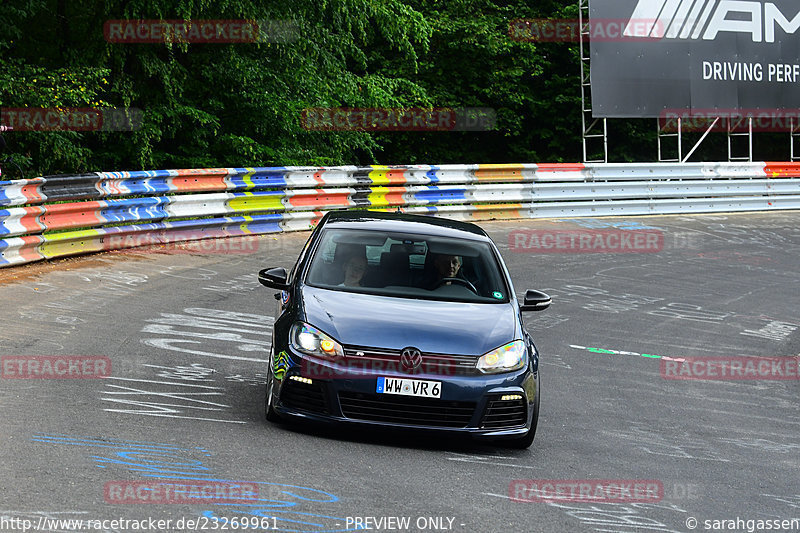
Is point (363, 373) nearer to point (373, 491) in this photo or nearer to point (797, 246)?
point (373, 491)

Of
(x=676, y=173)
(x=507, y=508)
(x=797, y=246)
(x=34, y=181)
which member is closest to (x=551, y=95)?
(x=676, y=173)

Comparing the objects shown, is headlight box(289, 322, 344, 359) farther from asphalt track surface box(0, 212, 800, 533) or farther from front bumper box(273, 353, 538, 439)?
asphalt track surface box(0, 212, 800, 533)

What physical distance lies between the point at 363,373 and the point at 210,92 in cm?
1510

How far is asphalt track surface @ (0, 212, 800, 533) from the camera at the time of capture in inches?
234

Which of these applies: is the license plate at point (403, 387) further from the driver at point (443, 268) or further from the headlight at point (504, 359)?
the driver at point (443, 268)

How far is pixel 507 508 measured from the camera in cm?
605

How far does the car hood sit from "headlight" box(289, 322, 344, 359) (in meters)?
0.04

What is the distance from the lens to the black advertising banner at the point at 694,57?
26766 mm

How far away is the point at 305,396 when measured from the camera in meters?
7.33

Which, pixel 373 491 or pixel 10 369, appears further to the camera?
pixel 10 369

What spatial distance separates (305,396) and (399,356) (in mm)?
645

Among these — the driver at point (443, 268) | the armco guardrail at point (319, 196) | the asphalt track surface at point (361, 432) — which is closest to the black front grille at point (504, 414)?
the asphalt track surface at point (361, 432)

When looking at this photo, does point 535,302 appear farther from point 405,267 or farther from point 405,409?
point 405,409

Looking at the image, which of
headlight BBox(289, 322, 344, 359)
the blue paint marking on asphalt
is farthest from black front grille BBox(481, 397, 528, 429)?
the blue paint marking on asphalt
